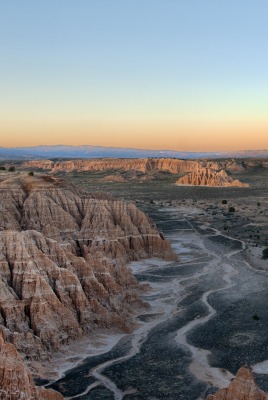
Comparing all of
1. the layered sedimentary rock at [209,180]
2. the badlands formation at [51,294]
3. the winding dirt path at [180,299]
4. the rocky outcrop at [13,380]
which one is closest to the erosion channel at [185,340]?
the winding dirt path at [180,299]

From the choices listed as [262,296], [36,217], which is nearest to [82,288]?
[262,296]

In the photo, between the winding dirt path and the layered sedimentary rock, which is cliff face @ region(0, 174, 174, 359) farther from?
the layered sedimentary rock

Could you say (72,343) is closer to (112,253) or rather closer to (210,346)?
(210,346)

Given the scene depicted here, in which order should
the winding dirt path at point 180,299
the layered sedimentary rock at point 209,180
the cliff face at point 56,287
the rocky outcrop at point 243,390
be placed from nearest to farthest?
the rocky outcrop at point 243,390
the winding dirt path at point 180,299
the cliff face at point 56,287
the layered sedimentary rock at point 209,180

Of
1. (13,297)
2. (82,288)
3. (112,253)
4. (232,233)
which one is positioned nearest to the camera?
(13,297)

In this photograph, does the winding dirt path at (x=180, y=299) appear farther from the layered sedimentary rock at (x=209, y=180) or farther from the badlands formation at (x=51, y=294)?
the layered sedimentary rock at (x=209, y=180)

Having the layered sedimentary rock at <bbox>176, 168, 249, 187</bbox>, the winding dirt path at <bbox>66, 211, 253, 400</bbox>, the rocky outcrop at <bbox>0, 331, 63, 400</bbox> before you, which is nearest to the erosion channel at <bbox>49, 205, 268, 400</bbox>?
the winding dirt path at <bbox>66, 211, 253, 400</bbox>
